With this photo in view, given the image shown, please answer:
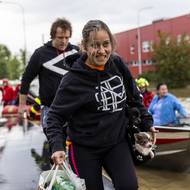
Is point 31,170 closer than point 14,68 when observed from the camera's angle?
Yes

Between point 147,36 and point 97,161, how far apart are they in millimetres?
55575

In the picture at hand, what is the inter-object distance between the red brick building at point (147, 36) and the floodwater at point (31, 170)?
42.0 meters

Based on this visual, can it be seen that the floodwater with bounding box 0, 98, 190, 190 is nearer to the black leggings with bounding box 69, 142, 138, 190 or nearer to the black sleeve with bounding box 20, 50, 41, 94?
the black sleeve with bounding box 20, 50, 41, 94

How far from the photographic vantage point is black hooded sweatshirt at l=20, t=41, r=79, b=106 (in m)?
4.61

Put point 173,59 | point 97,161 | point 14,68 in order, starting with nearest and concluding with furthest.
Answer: point 97,161
point 173,59
point 14,68

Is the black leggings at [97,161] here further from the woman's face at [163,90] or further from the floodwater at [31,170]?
the woman's face at [163,90]

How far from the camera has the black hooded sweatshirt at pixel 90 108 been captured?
2.99m

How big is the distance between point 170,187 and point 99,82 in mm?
3731

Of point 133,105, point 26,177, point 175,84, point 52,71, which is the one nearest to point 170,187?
point 26,177

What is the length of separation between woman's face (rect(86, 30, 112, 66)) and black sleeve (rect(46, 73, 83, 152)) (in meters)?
0.24

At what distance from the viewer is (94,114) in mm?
3012

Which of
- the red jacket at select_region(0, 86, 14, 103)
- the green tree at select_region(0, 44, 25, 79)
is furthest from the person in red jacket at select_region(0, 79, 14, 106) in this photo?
the green tree at select_region(0, 44, 25, 79)

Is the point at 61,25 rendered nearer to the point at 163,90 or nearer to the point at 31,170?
the point at 31,170

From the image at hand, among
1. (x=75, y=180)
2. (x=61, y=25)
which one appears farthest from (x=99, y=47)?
(x=61, y=25)
